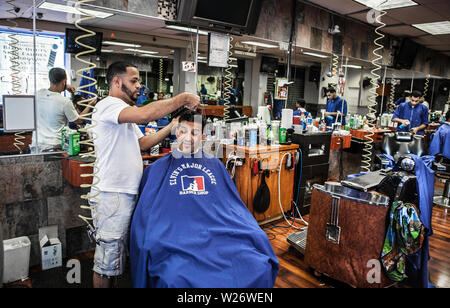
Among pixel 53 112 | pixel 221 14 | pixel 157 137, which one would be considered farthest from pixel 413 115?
pixel 53 112

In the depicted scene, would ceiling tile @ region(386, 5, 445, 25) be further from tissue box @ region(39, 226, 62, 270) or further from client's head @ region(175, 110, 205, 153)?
tissue box @ region(39, 226, 62, 270)

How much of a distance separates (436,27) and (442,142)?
250 cm

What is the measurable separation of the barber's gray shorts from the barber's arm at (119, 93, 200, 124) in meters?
0.46

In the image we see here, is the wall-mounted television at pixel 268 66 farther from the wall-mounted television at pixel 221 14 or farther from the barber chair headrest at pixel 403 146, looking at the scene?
the barber chair headrest at pixel 403 146

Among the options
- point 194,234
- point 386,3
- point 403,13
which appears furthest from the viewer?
point 403,13

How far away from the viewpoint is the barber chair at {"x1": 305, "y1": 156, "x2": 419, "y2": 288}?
2.03 meters

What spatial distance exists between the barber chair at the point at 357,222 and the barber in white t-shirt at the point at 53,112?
1974mm

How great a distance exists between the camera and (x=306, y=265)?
2539mm

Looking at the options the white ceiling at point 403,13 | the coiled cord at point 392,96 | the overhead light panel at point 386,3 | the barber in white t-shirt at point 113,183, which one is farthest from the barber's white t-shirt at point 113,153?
the coiled cord at point 392,96

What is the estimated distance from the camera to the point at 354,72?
19.1 feet

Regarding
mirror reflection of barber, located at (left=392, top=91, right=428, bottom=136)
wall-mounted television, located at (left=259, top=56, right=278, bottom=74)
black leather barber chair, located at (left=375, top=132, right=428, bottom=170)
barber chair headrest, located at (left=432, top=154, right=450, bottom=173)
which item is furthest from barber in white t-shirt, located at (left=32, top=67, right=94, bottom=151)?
mirror reflection of barber, located at (left=392, top=91, right=428, bottom=136)

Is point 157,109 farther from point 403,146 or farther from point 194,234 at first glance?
point 403,146
